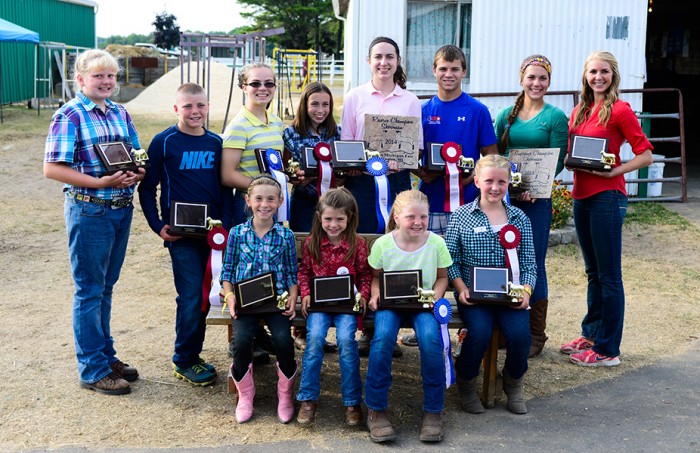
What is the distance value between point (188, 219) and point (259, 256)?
1.62 feet

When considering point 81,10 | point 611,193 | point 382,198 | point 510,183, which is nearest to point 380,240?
point 382,198

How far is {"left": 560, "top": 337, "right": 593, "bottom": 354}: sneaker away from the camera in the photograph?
18.4 ft

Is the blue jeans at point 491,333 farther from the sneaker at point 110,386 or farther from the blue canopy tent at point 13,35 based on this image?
the blue canopy tent at point 13,35

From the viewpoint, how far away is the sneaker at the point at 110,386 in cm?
475

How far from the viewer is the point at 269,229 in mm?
4602

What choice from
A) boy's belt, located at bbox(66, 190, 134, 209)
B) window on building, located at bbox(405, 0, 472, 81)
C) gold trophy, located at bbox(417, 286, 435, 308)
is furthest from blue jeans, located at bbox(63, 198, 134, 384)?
window on building, located at bbox(405, 0, 472, 81)

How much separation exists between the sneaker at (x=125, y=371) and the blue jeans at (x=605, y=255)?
2.98m

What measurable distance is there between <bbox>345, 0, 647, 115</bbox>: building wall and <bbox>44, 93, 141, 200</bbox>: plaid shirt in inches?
249

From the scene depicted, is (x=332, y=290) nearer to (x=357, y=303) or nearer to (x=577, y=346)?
(x=357, y=303)

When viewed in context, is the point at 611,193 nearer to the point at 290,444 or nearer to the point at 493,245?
the point at 493,245

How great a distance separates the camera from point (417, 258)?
452 centimetres

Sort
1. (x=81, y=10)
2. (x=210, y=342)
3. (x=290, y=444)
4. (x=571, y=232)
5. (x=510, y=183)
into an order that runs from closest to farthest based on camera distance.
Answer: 1. (x=290, y=444)
2. (x=510, y=183)
3. (x=210, y=342)
4. (x=571, y=232)
5. (x=81, y=10)

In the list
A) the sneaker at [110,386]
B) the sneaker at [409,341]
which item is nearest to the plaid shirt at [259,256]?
the sneaker at [110,386]

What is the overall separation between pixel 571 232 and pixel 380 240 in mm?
4815
